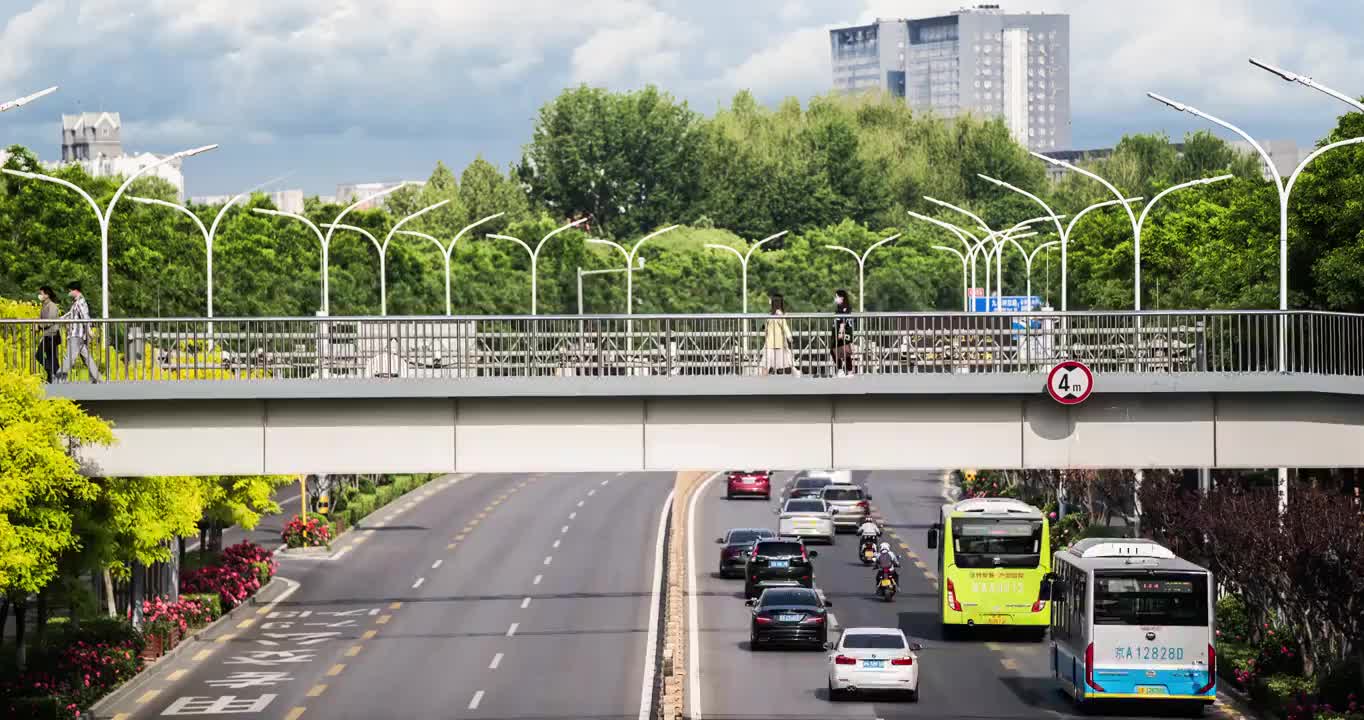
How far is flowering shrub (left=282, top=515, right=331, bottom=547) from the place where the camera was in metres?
82.8

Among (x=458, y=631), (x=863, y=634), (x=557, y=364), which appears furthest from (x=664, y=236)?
(x=557, y=364)

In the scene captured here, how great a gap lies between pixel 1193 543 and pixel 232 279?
57822 mm

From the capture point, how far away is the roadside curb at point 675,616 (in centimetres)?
4147

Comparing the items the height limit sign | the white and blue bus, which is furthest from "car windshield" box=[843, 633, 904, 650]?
the height limit sign

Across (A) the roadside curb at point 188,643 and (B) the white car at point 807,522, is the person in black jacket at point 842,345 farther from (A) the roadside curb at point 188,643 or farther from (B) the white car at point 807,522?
(B) the white car at point 807,522

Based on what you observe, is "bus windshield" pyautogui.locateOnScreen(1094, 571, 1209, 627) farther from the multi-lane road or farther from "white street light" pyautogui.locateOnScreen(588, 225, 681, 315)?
"white street light" pyautogui.locateOnScreen(588, 225, 681, 315)

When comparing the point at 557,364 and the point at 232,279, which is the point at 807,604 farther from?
the point at 232,279

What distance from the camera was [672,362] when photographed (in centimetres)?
3556

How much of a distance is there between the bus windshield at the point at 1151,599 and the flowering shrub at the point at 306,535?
152 ft

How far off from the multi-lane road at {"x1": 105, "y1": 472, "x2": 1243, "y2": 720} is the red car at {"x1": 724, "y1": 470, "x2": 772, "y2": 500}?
28.9ft

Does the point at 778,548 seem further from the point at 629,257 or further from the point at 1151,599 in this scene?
the point at 629,257

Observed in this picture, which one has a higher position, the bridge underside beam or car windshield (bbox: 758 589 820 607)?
the bridge underside beam

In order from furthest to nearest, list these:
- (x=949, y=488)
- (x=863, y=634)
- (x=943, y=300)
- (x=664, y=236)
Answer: (x=664, y=236), (x=943, y=300), (x=949, y=488), (x=863, y=634)

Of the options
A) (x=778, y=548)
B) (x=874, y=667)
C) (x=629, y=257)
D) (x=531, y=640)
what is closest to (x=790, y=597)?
(x=531, y=640)
